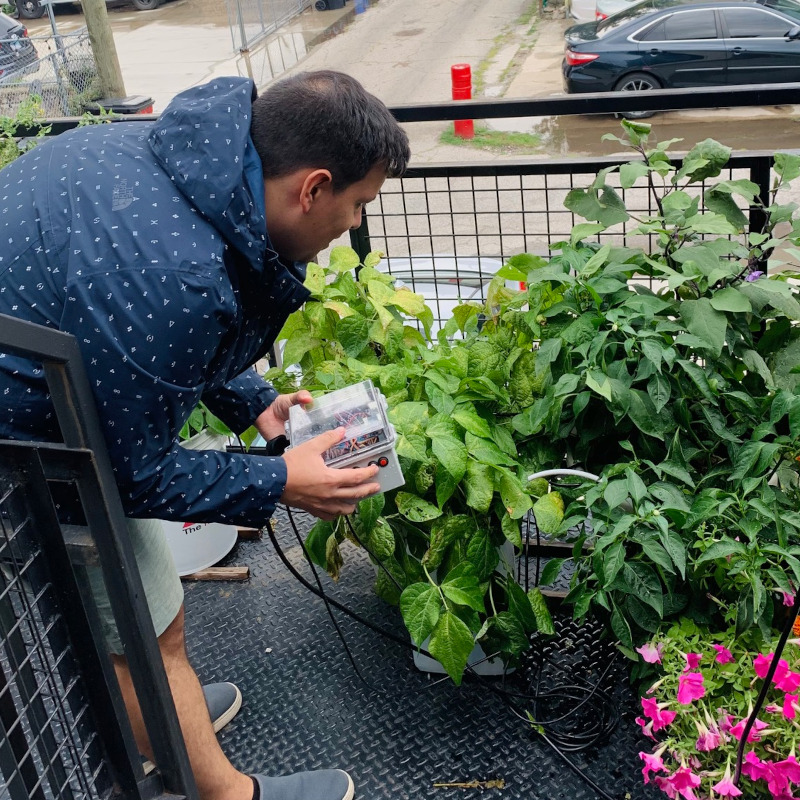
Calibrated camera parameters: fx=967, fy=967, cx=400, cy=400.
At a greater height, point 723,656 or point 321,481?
point 321,481

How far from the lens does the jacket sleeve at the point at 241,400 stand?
2.27 m

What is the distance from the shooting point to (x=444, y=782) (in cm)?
219

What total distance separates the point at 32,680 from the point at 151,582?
543 millimetres

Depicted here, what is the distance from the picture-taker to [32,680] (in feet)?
4.80

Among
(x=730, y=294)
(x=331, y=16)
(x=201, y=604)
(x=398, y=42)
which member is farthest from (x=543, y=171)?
(x=331, y=16)

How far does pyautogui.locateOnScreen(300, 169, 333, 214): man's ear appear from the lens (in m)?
1.69

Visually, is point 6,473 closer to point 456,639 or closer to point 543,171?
point 456,639

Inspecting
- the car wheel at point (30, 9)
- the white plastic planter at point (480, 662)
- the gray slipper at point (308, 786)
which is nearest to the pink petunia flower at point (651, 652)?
the white plastic planter at point (480, 662)

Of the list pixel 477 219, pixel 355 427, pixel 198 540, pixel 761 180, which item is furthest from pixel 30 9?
pixel 355 427

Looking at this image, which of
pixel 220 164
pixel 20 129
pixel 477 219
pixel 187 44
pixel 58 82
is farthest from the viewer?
pixel 187 44

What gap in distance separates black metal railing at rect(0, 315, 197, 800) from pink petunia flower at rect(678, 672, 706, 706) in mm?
932

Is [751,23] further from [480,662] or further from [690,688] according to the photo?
[690,688]

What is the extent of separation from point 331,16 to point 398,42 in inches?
120

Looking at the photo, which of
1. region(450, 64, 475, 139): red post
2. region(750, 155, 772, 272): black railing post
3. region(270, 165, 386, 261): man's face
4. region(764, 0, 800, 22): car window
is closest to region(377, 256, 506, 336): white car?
region(750, 155, 772, 272): black railing post
